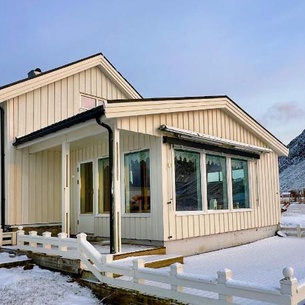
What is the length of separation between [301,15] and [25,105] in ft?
31.4

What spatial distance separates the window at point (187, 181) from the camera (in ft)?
27.8

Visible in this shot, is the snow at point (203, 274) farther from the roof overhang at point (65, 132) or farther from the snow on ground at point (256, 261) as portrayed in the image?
the roof overhang at point (65, 132)

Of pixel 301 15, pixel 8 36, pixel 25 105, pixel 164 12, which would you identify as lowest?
pixel 25 105

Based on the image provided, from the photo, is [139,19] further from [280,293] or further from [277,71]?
[280,293]

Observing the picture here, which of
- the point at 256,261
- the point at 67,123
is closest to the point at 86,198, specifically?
the point at 67,123

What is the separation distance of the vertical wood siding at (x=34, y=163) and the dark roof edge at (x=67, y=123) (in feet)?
2.02

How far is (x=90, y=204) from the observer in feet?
32.6

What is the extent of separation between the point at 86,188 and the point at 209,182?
340 cm

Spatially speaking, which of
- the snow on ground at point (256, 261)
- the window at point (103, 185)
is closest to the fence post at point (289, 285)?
the snow on ground at point (256, 261)

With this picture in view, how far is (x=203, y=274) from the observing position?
646cm

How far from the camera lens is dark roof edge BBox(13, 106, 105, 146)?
22.6 ft

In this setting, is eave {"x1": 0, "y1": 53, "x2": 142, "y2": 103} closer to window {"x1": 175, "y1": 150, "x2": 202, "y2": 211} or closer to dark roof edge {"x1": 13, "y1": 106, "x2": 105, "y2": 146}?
dark roof edge {"x1": 13, "y1": 106, "x2": 105, "y2": 146}

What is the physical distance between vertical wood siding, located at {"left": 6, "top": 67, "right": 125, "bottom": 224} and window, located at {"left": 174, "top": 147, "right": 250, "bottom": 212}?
13.2ft

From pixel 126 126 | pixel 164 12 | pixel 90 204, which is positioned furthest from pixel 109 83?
pixel 126 126
